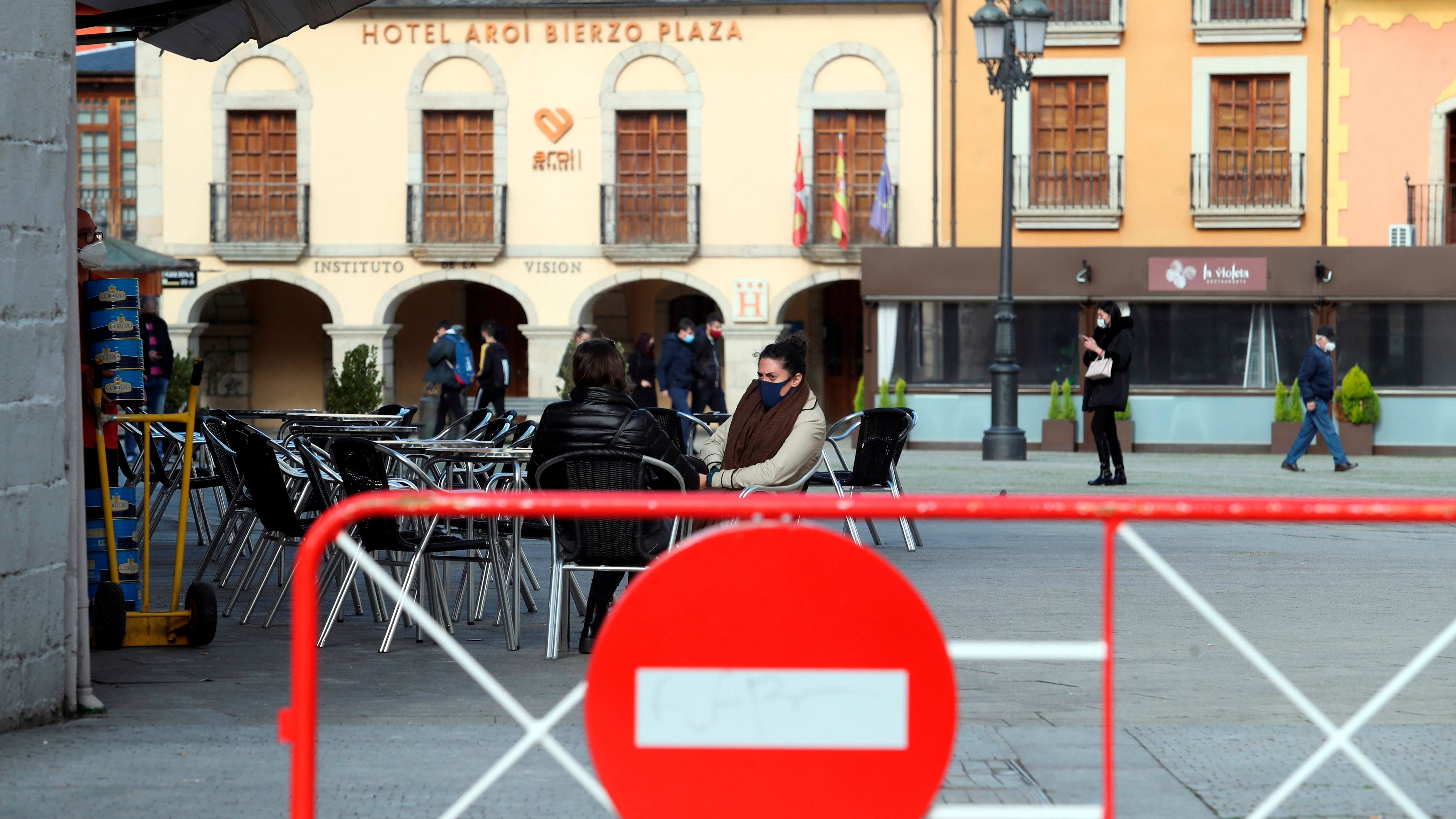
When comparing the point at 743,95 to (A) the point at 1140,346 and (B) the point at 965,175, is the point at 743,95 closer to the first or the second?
(B) the point at 965,175

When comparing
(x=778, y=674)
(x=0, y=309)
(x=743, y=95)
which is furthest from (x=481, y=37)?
(x=778, y=674)

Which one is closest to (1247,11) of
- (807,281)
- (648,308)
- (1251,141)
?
(1251,141)

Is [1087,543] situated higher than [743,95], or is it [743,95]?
[743,95]

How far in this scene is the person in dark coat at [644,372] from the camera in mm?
18547

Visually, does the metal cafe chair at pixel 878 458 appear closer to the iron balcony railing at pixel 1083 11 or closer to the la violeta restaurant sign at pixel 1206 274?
the la violeta restaurant sign at pixel 1206 274

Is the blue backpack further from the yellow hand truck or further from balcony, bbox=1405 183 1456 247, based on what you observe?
balcony, bbox=1405 183 1456 247

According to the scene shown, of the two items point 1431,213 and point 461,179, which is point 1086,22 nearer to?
point 1431,213

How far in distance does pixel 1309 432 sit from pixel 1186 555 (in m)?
8.50

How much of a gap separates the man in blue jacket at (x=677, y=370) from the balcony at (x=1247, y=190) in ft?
30.6

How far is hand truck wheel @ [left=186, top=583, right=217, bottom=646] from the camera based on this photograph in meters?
6.24

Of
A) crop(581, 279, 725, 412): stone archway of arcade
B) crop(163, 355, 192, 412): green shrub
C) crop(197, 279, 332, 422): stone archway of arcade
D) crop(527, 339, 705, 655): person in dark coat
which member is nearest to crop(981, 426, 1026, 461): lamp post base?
crop(163, 355, 192, 412): green shrub

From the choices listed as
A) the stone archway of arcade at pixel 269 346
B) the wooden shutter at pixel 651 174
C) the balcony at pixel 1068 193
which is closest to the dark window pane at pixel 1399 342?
the balcony at pixel 1068 193

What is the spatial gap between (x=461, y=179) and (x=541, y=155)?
1.39 meters

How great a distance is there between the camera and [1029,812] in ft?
9.47
